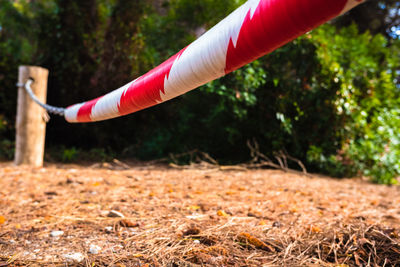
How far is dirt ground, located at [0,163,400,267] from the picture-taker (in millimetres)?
1062

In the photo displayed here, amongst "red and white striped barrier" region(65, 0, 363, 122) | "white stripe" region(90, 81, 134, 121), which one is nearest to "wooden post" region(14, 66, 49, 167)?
"white stripe" region(90, 81, 134, 121)

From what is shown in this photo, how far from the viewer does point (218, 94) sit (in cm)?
387

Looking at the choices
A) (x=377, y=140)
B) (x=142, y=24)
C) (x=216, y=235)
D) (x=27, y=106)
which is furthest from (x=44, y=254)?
(x=377, y=140)

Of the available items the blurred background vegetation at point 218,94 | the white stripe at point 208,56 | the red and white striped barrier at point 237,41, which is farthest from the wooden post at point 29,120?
the white stripe at point 208,56

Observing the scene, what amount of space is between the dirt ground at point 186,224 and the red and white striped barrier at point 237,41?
62 cm

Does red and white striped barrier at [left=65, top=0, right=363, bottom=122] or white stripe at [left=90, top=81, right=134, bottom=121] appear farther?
white stripe at [left=90, top=81, right=134, bottom=121]

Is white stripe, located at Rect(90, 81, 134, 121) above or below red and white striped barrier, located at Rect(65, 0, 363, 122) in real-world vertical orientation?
below

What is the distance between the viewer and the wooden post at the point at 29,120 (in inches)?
118

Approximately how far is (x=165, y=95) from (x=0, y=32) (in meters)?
6.85

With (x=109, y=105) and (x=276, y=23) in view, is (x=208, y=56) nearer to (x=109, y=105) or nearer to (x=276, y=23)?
(x=276, y=23)

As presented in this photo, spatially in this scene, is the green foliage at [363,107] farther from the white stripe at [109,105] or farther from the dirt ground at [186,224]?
the white stripe at [109,105]

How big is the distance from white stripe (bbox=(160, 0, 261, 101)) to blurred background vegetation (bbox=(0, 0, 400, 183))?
113 inches

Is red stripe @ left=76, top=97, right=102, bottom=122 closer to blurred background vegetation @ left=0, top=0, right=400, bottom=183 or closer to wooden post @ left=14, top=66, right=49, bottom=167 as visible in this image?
wooden post @ left=14, top=66, right=49, bottom=167

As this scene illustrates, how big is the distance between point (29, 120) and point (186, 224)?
7.97 ft
